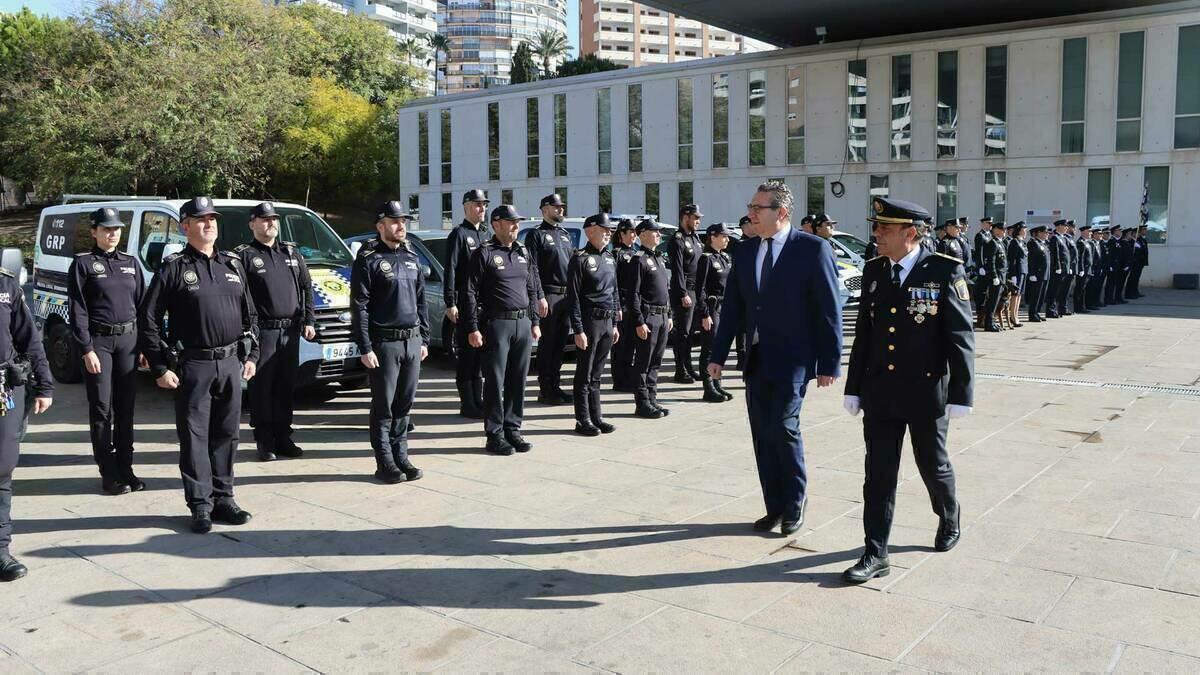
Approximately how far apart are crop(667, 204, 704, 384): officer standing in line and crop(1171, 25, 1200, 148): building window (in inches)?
849

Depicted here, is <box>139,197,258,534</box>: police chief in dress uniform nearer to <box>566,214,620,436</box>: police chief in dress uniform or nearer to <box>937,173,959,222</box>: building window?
<box>566,214,620,436</box>: police chief in dress uniform

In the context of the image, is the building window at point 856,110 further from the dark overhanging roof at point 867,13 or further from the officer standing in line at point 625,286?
the officer standing in line at point 625,286

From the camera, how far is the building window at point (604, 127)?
36.5 metres

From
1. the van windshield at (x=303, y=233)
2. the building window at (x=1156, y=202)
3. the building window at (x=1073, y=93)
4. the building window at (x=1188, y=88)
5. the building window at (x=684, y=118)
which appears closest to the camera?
the van windshield at (x=303, y=233)

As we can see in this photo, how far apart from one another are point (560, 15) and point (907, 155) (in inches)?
5469

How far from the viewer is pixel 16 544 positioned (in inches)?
207

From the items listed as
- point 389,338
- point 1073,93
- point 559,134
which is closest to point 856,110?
point 1073,93

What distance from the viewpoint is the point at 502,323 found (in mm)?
7277

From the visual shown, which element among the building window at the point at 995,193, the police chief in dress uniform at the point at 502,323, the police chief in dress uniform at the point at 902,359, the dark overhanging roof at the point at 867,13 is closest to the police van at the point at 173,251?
the police chief in dress uniform at the point at 502,323

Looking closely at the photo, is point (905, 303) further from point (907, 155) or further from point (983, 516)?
point (907, 155)

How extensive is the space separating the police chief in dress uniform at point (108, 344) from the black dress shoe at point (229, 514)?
3.75 feet

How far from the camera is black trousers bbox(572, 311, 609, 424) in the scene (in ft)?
26.7

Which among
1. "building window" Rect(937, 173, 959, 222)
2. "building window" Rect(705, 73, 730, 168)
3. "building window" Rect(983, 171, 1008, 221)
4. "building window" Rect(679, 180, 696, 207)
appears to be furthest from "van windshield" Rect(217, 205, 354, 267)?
"building window" Rect(679, 180, 696, 207)

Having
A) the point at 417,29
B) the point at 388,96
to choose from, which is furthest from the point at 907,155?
the point at 417,29
